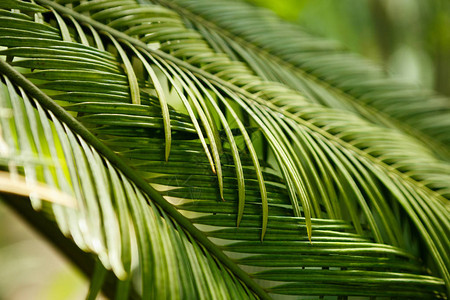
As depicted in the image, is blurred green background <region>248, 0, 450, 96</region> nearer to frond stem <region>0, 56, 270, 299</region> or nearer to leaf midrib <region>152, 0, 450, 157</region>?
leaf midrib <region>152, 0, 450, 157</region>

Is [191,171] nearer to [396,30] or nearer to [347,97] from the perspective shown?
[347,97]

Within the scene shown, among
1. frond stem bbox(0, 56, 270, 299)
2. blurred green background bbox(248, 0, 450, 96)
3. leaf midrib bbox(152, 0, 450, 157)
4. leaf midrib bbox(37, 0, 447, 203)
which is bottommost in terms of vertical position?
frond stem bbox(0, 56, 270, 299)

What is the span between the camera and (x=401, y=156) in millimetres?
657

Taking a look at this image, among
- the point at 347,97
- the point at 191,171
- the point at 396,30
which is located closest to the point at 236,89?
the point at 191,171

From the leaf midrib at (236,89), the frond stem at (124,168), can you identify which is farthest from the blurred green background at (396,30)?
the frond stem at (124,168)

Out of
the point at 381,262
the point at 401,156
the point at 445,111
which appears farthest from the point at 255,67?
the point at 445,111

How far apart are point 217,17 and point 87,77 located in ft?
1.56

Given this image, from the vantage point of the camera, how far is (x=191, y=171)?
0.46 meters

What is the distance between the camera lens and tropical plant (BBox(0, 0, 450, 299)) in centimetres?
38

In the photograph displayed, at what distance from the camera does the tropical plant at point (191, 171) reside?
384 mm

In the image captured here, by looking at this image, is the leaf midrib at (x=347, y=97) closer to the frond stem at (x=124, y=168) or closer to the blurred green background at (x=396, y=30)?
the frond stem at (x=124, y=168)

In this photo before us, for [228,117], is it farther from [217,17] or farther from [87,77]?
[217,17]

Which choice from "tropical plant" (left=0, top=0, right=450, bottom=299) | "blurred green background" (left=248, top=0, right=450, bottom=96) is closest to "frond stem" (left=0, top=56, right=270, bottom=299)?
"tropical plant" (left=0, top=0, right=450, bottom=299)

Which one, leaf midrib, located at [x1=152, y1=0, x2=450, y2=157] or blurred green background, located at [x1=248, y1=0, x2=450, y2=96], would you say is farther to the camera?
blurred green background, located at [x1=248, y1=0, x2=450, y2=96]
